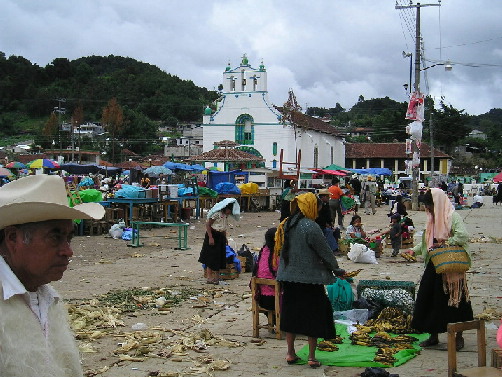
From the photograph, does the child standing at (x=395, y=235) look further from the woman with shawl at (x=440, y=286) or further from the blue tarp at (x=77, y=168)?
the blue tarp at (x=77, y=168)

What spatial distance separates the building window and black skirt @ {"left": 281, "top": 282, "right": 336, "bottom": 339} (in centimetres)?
5006

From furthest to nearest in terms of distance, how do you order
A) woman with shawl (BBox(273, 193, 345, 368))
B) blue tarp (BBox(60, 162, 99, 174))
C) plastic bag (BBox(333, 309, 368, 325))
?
blue tarp (BBox(60, 162, 99, 174))
plastic bag (BBox(333, 309, 368, 325))
woman with shawl (BBox(273, 193, 345, 368))

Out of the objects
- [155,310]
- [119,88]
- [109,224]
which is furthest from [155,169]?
[119,88]

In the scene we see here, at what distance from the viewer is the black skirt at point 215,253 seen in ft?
37.0

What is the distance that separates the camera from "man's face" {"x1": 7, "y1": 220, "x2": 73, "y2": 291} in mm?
2482

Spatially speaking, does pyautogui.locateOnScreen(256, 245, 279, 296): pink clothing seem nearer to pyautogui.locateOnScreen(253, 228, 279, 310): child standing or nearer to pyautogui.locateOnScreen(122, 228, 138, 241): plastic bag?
pyautogui.locateOnScreen(253, 228, 279, 310): child standing

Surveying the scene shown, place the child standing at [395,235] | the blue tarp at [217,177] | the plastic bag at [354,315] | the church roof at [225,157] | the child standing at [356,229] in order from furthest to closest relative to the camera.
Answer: the church roof at [225,157] → the blue tarp at [217,177] → the child standing at [356,229] → the child standing at [395,235] → the plastic bag at [354,315]

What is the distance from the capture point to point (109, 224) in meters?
20.5

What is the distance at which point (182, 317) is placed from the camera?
874 cm

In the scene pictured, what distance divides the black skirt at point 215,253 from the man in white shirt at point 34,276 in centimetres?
861

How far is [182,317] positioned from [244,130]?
1925 inches

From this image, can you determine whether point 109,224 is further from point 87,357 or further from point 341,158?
point 341,158

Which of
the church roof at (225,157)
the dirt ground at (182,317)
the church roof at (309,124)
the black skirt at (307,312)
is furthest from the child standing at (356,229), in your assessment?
the church roof at (309,124)

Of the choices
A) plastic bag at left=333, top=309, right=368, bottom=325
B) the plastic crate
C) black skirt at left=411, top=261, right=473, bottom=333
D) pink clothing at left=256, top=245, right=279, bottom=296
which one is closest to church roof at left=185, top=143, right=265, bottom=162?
the plastic crate
